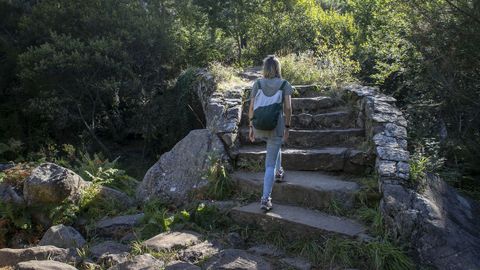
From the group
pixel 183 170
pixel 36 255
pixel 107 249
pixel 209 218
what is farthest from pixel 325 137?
pixel 36 255

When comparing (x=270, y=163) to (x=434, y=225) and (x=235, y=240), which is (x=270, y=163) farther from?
(x=434, y=225)

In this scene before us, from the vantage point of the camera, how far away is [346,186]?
19.8 feet

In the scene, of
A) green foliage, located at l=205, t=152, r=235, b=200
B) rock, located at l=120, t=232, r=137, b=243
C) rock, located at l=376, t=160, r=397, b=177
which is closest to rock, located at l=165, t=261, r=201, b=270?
rock, located at l=120, t=232, r=137, b=243

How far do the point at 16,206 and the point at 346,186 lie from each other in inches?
173

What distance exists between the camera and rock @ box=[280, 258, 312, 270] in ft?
16.0

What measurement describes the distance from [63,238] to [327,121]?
14.4 feet

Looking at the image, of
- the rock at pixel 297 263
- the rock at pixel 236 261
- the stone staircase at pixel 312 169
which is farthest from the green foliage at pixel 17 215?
the rock at pixel 297 263

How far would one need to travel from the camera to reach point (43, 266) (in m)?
4.61

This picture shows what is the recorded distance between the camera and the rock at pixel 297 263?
486cm

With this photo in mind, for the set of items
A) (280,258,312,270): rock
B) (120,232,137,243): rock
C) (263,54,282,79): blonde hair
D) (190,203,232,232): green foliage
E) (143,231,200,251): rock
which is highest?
(263,54,282,79): blonde hair

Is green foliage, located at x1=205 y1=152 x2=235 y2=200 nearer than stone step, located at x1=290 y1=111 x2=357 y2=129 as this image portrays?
Yes

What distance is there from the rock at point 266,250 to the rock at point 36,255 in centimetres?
193

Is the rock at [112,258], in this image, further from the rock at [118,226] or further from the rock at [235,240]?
the rock at [235,240]

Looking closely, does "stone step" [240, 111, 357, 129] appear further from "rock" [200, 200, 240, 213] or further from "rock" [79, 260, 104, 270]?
"rock" [79, 260, 104, 270]
